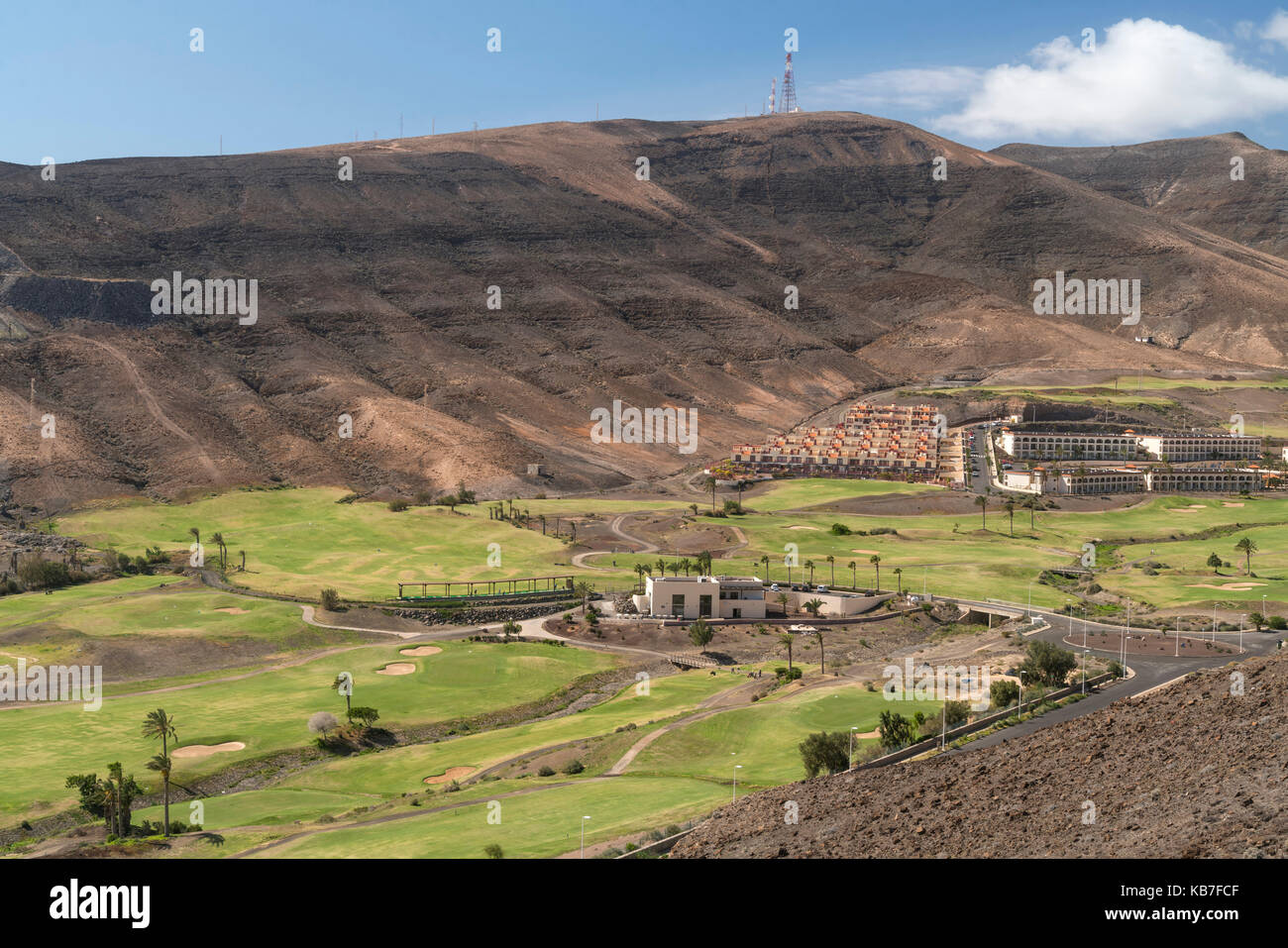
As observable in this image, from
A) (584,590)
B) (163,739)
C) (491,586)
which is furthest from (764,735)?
(491,586)

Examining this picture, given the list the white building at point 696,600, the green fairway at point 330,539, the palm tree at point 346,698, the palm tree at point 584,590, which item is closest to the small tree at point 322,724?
Result: the palm tree at point 346,698

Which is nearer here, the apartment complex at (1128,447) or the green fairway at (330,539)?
the green fairway at (330,539)

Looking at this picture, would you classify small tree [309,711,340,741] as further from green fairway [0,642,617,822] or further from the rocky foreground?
the rocky foreground

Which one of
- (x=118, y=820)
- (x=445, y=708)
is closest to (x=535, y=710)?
(x=445, y=708)

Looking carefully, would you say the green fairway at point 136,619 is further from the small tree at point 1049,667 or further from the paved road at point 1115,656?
the paved road at point 1115,656

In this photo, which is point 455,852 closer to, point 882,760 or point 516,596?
point 882,760

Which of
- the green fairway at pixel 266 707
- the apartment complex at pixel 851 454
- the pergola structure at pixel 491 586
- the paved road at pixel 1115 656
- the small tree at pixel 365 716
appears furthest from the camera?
the apartment complex at pixel 851 454
